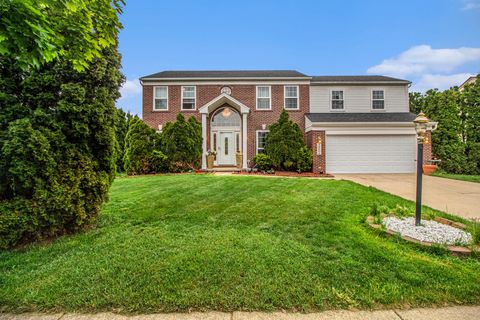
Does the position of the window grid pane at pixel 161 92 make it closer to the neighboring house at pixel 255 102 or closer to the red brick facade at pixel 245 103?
the neighboring house at pixel 255 102

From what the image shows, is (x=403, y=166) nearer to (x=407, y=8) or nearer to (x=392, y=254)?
(x=407, y=8)

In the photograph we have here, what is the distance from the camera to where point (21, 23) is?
2.43m

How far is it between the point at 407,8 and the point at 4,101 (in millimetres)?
16589

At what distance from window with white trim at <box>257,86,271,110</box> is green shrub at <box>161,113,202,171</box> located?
4867mm

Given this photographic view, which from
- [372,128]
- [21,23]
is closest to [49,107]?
[21,23]

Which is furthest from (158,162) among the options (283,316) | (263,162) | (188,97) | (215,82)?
(283,316)

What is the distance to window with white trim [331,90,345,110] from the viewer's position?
51.0 ft

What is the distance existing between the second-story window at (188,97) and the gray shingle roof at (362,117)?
7.54 metres

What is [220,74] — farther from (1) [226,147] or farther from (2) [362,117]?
(2) [362,117]

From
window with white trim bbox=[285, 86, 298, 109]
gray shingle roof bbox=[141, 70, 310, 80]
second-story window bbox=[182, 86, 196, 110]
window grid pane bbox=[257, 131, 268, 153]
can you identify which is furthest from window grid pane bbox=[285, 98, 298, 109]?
second-story window bbox=[182, 86, 196, 110]

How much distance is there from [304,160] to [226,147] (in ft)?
17.3

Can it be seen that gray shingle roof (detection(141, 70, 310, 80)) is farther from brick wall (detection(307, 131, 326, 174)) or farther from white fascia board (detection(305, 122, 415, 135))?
brick wall (detection(307, 131, 326, 174))

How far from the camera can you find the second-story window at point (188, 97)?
49.2 ft

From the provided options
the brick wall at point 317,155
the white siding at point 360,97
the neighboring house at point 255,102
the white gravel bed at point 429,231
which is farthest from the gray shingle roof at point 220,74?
the white gravel bed at point 429,231
